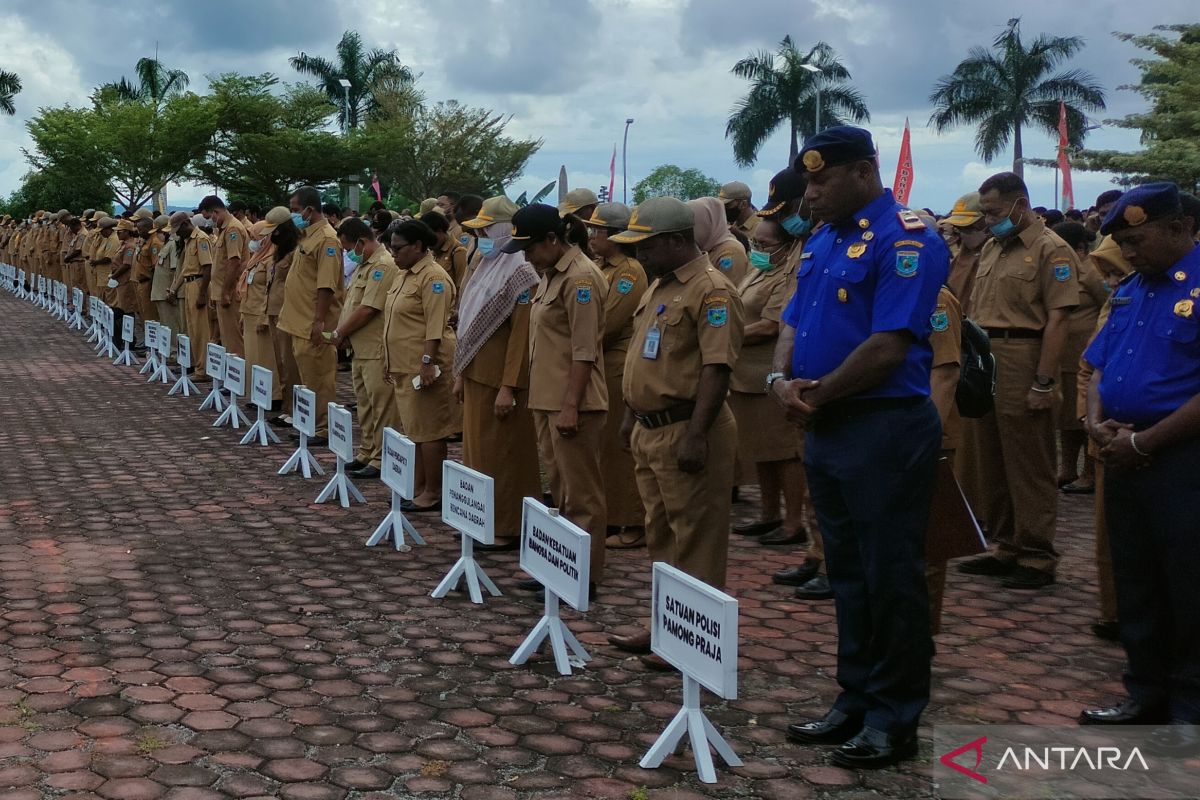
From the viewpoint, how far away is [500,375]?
748 centimetres

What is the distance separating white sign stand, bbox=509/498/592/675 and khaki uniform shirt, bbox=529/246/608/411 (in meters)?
1.05

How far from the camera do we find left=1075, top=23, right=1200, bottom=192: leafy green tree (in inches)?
1318

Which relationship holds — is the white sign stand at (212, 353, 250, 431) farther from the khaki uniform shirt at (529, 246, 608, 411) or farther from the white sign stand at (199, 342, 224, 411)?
the khaki uniform shirt at (529, 246, 608, 411)

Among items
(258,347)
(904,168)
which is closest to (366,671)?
(258,347)

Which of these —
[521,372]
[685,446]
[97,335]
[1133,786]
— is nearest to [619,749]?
[685,446]

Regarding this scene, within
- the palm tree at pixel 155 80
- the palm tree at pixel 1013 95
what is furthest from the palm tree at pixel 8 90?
the palm tree at pixel 1013 95

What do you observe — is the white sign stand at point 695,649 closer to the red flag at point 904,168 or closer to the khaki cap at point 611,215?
the khaki cap at point 611,215

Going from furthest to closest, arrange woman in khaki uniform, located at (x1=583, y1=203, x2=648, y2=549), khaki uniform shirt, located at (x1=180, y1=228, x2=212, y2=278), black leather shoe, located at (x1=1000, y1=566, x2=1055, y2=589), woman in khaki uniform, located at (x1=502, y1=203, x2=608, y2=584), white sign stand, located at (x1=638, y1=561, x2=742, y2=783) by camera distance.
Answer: khaki uniform shirt, located at (x1=180, y1=228, x2=212, y2=278) < woman in khaki uniform, located at (x1=583, y1=203, x2=648, y2=549) < black leather shoe, located at (x1=1000, y1=566, x2=1055, y2=589) < woman in khaki uniform, located at (x1=502, y1=203, x2=608, y2=584) < white sign stand, located at (x1=638, y1=561, x2=742, y2=783)

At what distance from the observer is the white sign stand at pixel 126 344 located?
18219 mm

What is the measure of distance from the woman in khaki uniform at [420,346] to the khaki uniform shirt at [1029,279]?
11.4 ft

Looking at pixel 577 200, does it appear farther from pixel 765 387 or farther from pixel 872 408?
pixel 872 408

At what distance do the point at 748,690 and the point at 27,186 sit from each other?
6309cm

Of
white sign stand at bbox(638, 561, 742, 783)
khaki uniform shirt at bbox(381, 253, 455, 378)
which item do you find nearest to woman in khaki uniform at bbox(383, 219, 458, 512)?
khaki uniform shirt at bbox(381, 253, 455, 378)

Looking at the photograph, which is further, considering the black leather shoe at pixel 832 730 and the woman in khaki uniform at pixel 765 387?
the woman in khaki uniform at pixel 765 387
